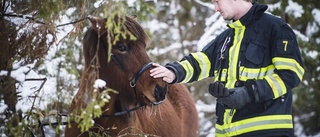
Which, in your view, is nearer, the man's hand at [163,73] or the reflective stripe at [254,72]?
the reflective stripe at [254,72]

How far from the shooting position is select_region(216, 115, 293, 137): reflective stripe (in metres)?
3.70

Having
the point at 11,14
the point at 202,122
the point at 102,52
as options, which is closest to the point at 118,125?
the point at 102,52

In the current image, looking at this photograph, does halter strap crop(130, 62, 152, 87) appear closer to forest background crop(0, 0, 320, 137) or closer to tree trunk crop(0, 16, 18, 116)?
forest background crop(0, 0, 320, 137)

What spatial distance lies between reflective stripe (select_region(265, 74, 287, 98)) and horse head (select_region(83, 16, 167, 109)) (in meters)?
1.17

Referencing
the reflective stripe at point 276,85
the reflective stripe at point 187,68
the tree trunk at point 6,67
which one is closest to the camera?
the reflective stripe at point 276,85

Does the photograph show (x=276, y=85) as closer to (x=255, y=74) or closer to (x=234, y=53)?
(x=255, y=74)

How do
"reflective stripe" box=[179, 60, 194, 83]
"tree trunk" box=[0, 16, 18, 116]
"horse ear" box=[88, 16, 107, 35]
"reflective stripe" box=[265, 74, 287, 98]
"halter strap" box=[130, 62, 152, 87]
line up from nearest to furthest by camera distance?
"reflective stripe" box=[265, 74, 287, 98]
"tree trunk" box=[0, 16, 18, 116]
"reflective stripe" box=[179, 60, 194, 83]
"halter strap" box=[130, 62, 152, 87]
"horse ear" box=[88, 16, 107, 35]

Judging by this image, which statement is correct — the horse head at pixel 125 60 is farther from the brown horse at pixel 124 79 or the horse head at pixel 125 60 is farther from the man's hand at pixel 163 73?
the man's hand at pixel 163 73

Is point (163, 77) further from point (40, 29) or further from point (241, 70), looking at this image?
point (40, 29)

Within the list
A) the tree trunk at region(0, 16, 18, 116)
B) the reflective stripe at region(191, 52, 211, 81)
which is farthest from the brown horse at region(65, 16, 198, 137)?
the tree trunk at region(0, 16, 18, 116)

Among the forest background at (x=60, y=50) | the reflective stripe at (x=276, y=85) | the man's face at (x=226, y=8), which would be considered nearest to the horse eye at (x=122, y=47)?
the forest background at (x=60, y=50)

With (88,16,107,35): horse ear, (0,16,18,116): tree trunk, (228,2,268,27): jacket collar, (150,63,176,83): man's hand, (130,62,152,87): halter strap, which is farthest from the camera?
(88,16,107,35): horse ear

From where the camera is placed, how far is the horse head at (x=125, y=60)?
4.49 meters

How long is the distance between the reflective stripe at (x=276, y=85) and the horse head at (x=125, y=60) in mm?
1165
